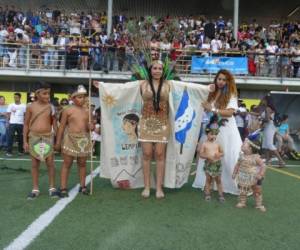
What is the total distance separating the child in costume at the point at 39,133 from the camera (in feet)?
21.0

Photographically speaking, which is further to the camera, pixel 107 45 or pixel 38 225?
pixel 107 45

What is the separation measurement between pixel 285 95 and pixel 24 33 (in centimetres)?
1198

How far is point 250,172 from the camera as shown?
6.18 m

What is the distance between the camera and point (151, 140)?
679 centimetres

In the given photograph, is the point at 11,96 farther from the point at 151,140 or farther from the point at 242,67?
the point at 151,140

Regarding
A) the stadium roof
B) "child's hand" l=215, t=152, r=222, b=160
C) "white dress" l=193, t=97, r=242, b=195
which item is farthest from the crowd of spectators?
"child's hand" l=215, t=152, r=222, b=160

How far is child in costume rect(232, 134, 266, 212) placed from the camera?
614 centimetres

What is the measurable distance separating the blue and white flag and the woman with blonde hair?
0.25 meters

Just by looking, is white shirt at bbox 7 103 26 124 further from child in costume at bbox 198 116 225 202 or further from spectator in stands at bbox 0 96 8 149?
child in costume at bbox 198 116 225 202

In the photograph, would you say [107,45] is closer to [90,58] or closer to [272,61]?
[90,58]

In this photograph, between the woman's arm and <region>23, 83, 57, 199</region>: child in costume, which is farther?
<region>23, 83, 57, 199</region>: child in costume

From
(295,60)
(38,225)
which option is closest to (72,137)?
(38,225)

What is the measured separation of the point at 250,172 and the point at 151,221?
63.5 inches

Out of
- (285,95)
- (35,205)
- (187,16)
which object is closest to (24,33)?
(187,16)
